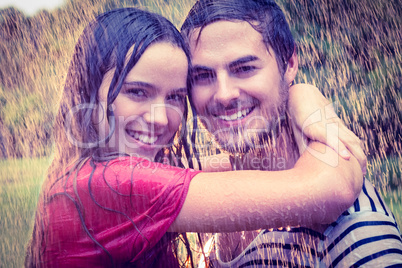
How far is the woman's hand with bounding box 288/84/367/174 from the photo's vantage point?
49.7 inches

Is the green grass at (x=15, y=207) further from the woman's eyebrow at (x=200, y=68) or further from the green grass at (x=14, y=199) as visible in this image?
the woman's eyebrow at (x=200, y=68)

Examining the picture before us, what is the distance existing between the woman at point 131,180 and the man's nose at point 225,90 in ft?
0.78

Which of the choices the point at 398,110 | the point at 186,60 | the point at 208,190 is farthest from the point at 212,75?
the point at 398,110

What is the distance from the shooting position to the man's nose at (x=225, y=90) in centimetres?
161

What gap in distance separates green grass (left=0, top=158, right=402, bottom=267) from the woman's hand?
10.2ft

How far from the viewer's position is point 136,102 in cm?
135

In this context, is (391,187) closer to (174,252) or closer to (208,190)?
(174,252)

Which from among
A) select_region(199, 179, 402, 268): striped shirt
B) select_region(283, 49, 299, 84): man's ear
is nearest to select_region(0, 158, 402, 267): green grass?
select_region(283, 49, 299, 84): man's ear

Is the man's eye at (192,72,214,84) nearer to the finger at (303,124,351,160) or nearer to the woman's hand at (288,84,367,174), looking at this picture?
the woman's hand at (288,84,367,174)

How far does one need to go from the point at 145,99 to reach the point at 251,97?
1.89 ft

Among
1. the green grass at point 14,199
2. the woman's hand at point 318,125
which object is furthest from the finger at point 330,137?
the green grass at point 14,199

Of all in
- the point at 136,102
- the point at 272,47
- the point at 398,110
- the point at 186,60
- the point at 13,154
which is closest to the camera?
the point at 136,102

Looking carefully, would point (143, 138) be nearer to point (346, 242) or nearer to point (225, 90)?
point (225, 90)

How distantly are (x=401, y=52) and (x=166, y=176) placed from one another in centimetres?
331
